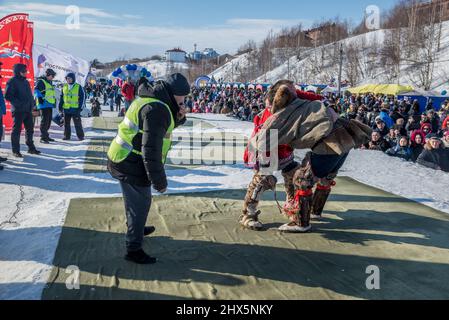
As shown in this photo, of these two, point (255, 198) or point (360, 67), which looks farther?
point (360, 67)

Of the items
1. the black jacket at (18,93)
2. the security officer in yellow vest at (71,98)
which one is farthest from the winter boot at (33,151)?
the security officer in yellow vest at (71,98)

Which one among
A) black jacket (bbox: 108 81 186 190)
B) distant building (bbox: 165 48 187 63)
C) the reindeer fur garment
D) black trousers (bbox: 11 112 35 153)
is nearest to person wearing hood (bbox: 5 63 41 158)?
black trousers (bbox: 11 112 35 153)

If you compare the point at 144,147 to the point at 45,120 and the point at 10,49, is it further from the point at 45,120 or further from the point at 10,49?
the point at 10,49

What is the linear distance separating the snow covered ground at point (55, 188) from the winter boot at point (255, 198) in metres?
1.47

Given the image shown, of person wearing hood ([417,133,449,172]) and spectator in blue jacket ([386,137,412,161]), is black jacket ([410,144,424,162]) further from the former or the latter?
person wearing hood ([417,133,449,172])

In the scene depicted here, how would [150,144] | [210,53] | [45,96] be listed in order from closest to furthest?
[150,144] < [45,96] < [210,53]

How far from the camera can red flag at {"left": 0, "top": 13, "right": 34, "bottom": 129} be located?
8.61m

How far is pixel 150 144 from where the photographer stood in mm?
2852

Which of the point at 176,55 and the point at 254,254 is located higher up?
the point at 176,55

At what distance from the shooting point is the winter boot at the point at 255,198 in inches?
152

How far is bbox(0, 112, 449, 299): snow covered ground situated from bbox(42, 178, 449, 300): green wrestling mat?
0.58 feet

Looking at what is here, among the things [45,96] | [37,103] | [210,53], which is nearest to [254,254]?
[45,96]

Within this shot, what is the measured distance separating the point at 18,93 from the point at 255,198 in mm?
5289
